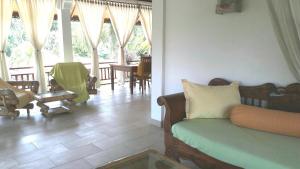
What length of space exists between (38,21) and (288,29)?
16.7ft

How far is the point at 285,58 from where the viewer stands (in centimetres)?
239

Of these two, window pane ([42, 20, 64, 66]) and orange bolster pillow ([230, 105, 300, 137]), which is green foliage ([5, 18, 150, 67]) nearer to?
window pane ([42, 20, 64, 66])

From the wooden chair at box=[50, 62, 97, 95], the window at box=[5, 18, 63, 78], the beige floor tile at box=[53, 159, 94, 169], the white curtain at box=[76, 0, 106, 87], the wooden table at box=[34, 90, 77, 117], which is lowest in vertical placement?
the beige floor tile at box=[53, 159, 94, 169]

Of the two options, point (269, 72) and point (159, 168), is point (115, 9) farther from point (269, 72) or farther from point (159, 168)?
point (159, 168)

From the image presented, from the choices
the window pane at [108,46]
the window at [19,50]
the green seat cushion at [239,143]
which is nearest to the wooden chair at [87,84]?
the window at [19,50]

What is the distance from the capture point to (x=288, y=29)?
90.3 inches

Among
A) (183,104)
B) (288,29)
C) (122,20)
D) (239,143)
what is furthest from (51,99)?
(122,20)

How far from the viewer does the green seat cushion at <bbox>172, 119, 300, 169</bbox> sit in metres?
1.87

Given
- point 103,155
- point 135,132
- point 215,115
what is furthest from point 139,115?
point 215,115

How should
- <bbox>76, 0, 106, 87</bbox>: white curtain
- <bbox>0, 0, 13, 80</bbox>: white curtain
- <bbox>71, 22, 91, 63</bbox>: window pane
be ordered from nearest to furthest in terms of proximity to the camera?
<bbox>0, 0, 13, 80</bbox>: white curtain → <bbox>76, 0, 106, 87</bbox>: white curtain → <bbox>71, 22, 91, 63</bbox>: window pane

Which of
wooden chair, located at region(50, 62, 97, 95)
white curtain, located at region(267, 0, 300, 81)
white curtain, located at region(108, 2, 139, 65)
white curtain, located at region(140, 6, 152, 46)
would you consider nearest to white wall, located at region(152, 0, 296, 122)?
white curtain, located at region(267, 0, 300, 81)

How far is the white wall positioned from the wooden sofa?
11 cm

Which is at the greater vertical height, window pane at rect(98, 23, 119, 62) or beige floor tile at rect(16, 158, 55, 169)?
window pane at rect(98, 23, 119, 62)

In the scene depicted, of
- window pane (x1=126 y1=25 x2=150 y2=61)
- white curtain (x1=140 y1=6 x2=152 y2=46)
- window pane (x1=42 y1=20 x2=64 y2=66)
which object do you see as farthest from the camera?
window pane (x1=126 y1=25 x2=150 y2=61)
